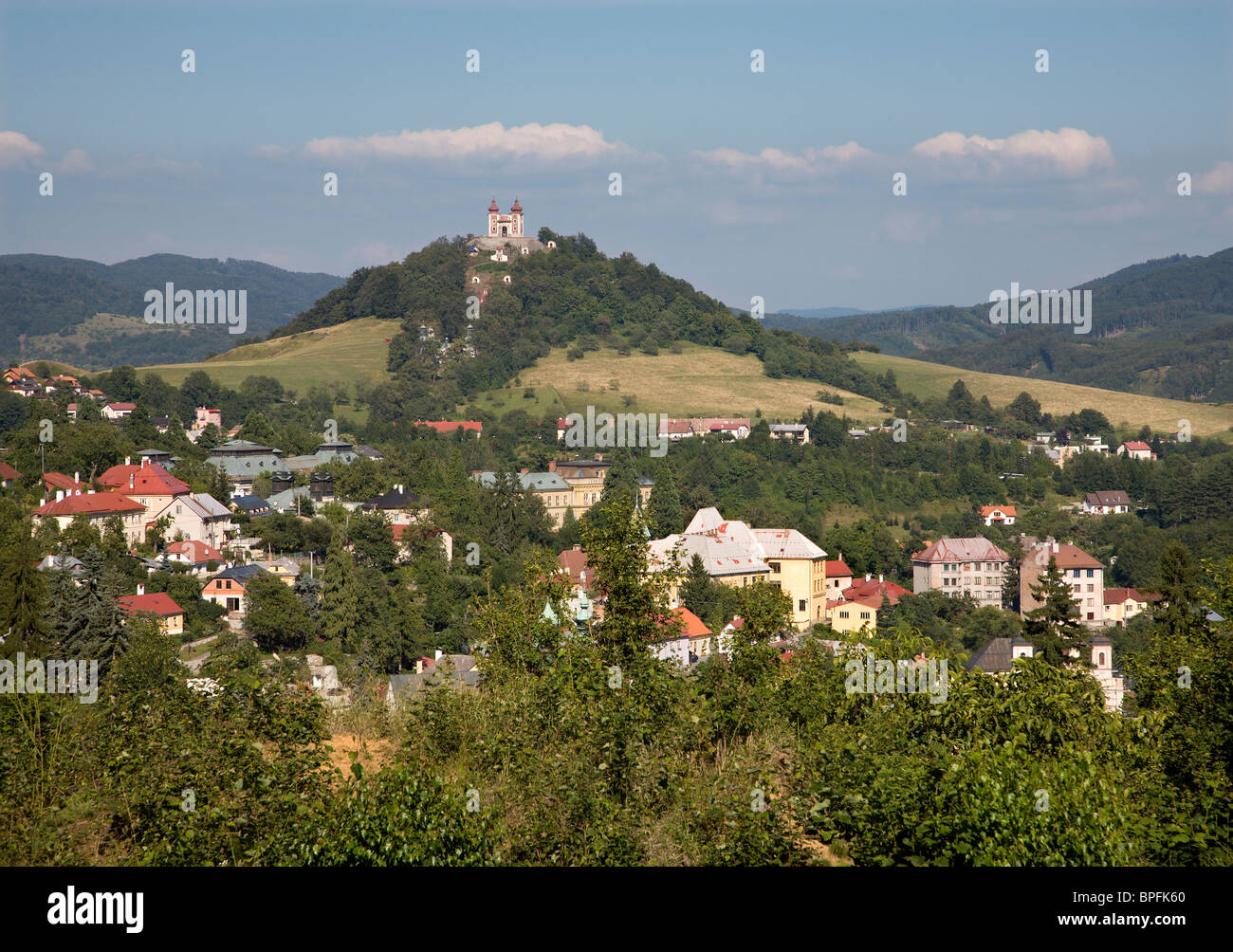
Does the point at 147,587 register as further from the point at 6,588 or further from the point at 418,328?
the point at 418,328

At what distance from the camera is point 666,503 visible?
67.6m

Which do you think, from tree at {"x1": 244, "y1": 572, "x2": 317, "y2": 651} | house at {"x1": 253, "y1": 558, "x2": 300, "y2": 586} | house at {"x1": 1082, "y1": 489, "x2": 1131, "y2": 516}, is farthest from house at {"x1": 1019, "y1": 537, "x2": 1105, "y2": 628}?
tree at {"x1": 244, "y1": 572, "x2": 317, "y2": 651}

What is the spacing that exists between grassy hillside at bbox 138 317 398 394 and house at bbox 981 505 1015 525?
57846 millimetres

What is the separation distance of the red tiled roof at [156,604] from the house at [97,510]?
639cm

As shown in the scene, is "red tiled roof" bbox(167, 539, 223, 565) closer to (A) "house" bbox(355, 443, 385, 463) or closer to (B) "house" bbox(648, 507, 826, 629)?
(B) "house" bbox(648, 507, 826, 629)

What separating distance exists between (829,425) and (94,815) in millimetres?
89009

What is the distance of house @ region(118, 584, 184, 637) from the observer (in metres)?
39.0

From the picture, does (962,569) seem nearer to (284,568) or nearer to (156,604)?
(284,568)

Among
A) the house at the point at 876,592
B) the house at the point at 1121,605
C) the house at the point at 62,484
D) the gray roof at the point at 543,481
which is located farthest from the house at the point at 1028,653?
the gray roof at the point at 543,481

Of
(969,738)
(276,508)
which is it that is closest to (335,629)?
(276,508)

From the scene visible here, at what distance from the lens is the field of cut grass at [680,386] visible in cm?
10525

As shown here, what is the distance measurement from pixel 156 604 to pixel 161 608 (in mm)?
268

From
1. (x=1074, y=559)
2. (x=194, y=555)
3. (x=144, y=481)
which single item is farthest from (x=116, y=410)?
(x=1074, y=559)

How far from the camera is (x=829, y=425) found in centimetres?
9481
